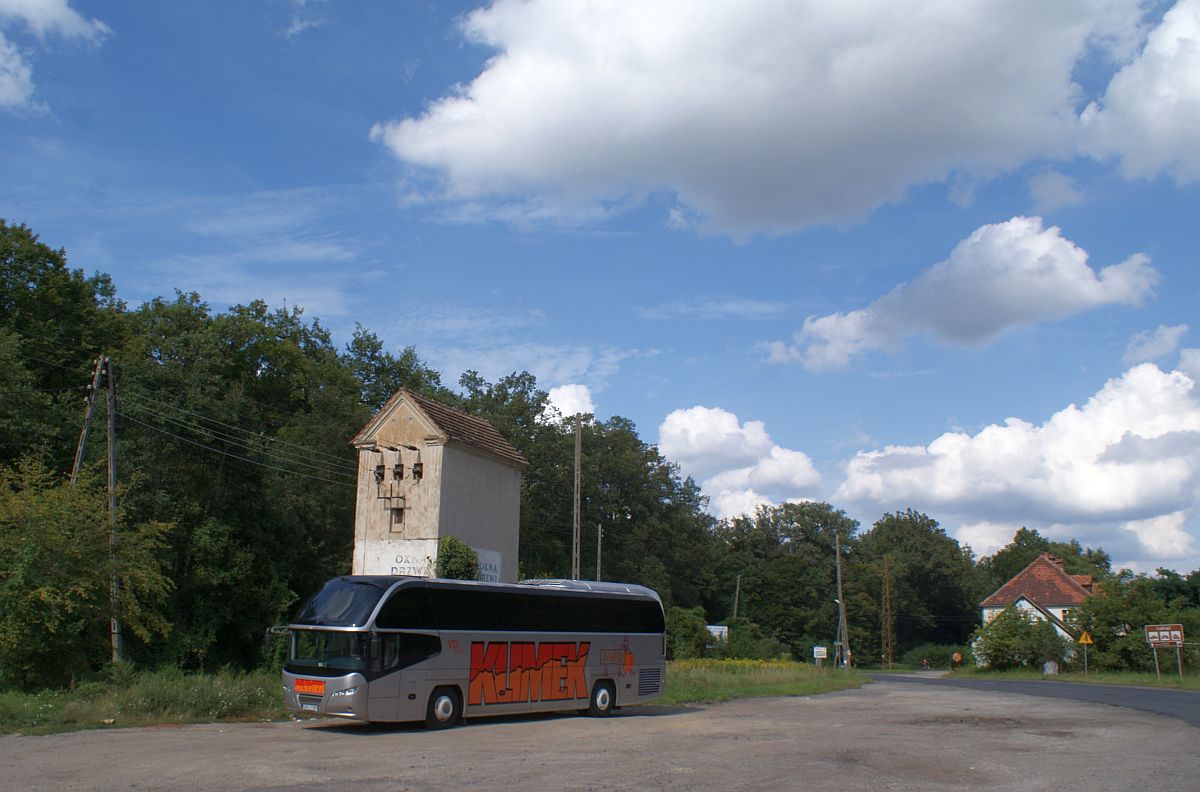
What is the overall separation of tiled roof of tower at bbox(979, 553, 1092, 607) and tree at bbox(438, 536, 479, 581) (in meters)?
64.4

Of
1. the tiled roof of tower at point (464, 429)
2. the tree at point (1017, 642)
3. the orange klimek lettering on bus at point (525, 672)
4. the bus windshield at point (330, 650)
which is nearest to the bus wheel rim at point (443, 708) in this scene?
the orange klimek lettering on bus at point (525, 672)

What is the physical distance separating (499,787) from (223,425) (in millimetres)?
32336

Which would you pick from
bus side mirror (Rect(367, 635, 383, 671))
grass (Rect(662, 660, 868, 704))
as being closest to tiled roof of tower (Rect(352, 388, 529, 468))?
grass (Rect(662, 660, 868, 704))

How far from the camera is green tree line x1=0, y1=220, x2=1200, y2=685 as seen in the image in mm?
24594

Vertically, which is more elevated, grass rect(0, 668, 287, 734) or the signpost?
the signpost

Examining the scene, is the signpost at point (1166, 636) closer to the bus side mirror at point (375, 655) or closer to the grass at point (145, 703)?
the grass at point (145, 703)

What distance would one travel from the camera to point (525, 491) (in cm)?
7044

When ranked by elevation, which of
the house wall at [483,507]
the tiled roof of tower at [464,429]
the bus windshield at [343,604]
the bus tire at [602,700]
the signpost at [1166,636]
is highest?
the tiled roof of tower at [464,429]

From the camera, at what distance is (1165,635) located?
47.6 meters

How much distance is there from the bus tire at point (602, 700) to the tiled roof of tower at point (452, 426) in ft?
39.3

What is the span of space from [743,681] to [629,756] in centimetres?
2447

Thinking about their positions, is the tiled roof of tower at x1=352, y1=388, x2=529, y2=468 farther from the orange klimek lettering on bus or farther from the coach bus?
the orange klimek lettering on bus

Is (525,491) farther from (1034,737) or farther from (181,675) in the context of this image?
(1034,737)

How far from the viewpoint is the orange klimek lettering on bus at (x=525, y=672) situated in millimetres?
20594
